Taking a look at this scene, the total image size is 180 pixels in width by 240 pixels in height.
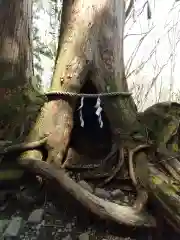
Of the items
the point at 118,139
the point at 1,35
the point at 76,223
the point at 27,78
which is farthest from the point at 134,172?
the point at 1,35

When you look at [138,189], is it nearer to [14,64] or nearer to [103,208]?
[103,208]

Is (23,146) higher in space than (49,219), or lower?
higher

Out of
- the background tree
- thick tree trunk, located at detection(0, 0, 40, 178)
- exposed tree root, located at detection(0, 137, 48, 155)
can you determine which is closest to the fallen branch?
the background tree

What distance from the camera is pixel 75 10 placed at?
2.43 metres

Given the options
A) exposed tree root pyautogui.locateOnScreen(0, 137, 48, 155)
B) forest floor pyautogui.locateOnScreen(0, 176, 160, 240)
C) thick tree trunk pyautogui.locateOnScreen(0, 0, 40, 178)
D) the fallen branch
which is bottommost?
forest floor pyautogui.locateOnScreen(0, 176, 160, 240)

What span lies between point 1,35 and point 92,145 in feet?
3.39

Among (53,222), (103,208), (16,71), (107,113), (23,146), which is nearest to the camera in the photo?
(103,208)

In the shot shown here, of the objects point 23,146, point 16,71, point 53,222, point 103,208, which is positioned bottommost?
point 53,222

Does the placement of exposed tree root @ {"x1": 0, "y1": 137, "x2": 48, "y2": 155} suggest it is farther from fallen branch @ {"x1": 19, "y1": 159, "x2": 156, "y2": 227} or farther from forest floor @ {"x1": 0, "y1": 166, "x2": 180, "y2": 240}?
fallen branch @ {"x1": 19, "y1": 159, "x2": 156, "y2": 227}

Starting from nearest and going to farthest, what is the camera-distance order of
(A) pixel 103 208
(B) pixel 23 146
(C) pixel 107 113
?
(A) pixel 103 208 → (B) pixel 23 146 → (C) pixel 107 113

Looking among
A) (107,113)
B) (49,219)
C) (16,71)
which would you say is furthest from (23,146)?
(16,71)

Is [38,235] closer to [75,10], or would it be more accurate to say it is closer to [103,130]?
[103,130]

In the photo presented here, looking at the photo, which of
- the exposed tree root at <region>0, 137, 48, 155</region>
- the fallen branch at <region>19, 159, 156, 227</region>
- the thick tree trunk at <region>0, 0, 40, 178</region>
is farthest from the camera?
the thick tree trunk at <region>0, 0, 40, 178</region>

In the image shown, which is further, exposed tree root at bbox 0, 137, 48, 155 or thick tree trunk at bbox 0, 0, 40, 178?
thick tree trunk at bbox 0, 0, 40, 178
